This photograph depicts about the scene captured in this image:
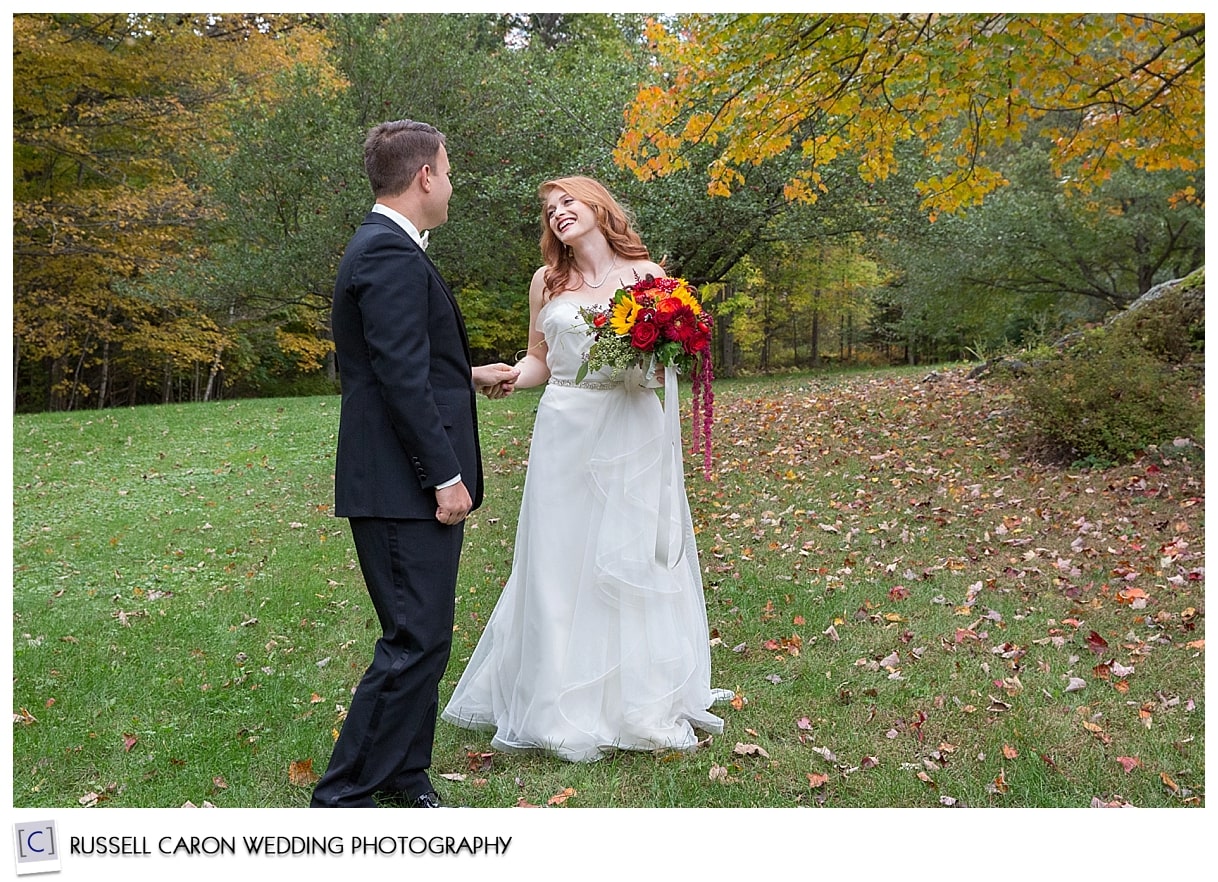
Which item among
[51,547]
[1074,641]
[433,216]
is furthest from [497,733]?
[51,547]

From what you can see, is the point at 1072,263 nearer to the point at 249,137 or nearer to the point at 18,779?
the point at 249,137

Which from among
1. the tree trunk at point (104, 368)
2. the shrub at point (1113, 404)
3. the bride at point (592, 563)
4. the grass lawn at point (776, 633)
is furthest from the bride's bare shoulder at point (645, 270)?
the tree trunk at point (104, 368)

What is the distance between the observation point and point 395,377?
3.09m

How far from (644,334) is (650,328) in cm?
4

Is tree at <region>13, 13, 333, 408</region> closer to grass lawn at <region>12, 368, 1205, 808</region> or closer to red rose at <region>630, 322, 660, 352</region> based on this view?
grass lawn at <region>12, 368, 1205, 808</region>

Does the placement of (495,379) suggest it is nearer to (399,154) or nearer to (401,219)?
(401,219)

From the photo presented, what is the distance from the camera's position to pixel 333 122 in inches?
669

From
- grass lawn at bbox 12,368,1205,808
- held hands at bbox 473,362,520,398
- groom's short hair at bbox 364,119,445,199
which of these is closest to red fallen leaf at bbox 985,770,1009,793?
grass lawn at bbox 12,368,1205,808

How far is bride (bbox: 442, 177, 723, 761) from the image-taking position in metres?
4.10

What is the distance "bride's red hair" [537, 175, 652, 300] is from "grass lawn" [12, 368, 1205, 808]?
2.06m
